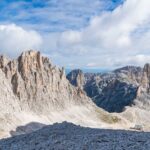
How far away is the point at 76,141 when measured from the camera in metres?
44.5

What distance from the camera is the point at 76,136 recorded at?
48.0m

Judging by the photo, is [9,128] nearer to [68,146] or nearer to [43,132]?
[43,132]

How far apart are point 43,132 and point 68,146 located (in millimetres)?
11976

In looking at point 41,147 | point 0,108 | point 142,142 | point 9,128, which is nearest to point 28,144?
point 41,147

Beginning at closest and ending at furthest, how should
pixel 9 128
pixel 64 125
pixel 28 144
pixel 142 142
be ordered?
1. pixel 142 142
2. pixel 28 144
3. pixel 64 125
4. pixel 9 128

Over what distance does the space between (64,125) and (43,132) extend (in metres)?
6.47

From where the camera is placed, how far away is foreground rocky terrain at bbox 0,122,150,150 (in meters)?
40.6

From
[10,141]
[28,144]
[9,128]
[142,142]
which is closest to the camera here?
[142,142]

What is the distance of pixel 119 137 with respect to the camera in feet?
147

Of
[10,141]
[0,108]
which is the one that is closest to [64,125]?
[10,141]

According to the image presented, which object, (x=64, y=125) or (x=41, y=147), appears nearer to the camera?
(x=41, y=147)

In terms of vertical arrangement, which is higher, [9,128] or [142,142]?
[142,142]

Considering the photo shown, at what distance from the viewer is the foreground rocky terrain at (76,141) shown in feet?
133

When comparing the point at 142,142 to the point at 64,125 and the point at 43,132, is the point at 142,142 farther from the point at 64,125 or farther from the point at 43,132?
the point at 64,125
